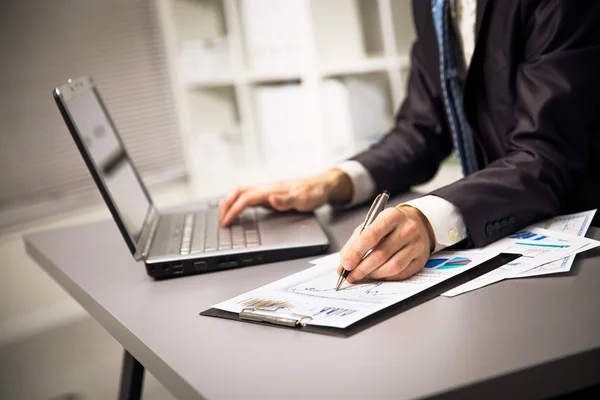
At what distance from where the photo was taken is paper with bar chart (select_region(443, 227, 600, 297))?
88 cm

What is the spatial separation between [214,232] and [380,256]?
16.1 inches

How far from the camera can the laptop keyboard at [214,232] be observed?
44.4 inches

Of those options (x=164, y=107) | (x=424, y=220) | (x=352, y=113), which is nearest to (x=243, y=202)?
(x=424, y=220)

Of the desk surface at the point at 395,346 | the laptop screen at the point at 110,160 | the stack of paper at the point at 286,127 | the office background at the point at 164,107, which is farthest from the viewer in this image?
the stack of paper at the point at 286,127

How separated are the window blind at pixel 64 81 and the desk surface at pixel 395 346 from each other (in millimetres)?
1883

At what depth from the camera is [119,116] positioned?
3018 millimetres

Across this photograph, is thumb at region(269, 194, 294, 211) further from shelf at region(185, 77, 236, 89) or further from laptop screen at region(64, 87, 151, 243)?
shelf at region(185, 77, 236, 89)

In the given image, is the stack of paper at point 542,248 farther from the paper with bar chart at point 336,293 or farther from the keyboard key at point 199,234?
the keyboard key at point 199,234

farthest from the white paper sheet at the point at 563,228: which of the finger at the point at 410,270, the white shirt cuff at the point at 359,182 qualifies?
the white shirt cuff at the point at 359,182

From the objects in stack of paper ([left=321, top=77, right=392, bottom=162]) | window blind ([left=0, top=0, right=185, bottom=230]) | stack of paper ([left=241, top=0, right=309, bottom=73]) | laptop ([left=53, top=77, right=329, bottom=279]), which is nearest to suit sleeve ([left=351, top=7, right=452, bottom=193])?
laptop ([left=53, top=77, right=329, bottom=279])

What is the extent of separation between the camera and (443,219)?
0.99 metres

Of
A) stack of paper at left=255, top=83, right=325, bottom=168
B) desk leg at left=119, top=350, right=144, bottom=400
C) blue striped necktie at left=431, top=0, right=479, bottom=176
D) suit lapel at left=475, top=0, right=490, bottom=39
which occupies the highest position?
suit lapel at left=475, top=0, right=490, bottom=39

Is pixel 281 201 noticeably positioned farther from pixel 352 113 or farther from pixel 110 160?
pixel 352 113

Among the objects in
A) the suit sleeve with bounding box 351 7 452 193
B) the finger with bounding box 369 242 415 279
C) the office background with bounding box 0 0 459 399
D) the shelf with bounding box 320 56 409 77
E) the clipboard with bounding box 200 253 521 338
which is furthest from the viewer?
the office background with bounding box 0 0 459 399
